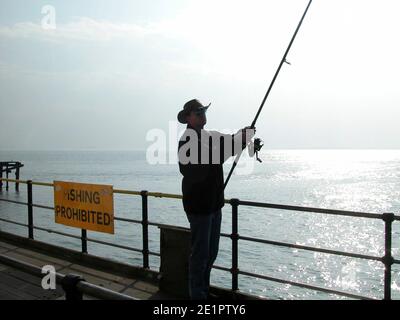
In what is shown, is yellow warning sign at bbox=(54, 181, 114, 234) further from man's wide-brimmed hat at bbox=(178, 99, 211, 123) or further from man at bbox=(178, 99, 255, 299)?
man's wide-brimmed hat at bbox=(178, 99, 211, 123)

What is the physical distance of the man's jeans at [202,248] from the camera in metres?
4.29

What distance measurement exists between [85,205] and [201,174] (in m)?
3.75

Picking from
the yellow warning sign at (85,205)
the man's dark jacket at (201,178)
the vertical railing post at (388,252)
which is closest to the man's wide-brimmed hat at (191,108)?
the man's dark jacket at (201,178)

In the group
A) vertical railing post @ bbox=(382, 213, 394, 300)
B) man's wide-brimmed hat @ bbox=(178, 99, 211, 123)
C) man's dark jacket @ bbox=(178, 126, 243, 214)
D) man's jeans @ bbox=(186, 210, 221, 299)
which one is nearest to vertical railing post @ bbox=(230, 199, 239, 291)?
man's jeans @ bbox=(186, 210, 221, 299)

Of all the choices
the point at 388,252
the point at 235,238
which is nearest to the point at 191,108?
the point at 235,238

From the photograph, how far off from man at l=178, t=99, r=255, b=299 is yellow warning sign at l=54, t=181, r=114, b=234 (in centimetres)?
Result: 268

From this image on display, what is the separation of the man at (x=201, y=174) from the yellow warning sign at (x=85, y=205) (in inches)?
106

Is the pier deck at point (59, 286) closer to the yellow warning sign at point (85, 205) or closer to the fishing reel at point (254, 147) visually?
the yellow warning sign at point (85, 205)

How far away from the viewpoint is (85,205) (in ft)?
24.0

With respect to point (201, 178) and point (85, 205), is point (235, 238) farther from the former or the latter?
point (85, 205)

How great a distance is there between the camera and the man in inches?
161

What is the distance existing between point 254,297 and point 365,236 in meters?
24.6
